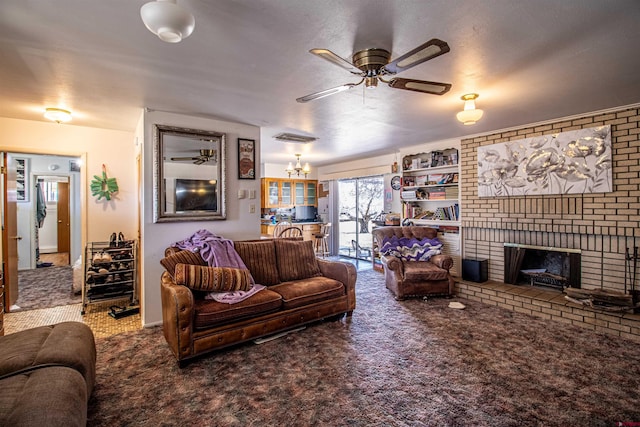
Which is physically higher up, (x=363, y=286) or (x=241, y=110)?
(x=241, y=110)

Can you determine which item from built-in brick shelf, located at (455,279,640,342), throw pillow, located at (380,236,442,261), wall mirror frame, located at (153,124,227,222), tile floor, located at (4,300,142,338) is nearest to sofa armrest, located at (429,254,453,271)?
throw pillow, located at (380,236,442,261)

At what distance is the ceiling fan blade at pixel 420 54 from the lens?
5.17ft

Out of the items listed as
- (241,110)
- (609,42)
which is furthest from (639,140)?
(241,110)

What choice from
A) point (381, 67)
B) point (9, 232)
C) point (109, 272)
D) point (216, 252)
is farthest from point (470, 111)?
point (9, 232)

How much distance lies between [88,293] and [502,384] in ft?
14.0

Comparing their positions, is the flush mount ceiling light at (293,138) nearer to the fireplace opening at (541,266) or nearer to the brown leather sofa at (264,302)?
the brown leather sofa at (264,302)

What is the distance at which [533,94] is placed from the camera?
2.87 meters

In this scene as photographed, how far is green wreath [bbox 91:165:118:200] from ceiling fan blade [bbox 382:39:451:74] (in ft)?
12.5

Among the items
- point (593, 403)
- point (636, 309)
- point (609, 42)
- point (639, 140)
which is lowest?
point (593, 403)

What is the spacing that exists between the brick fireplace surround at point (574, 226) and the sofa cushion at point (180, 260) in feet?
11.2

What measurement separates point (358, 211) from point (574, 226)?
414 cm

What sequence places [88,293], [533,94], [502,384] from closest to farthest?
1. [502,384]
2. [533,94]
3. [88,293]

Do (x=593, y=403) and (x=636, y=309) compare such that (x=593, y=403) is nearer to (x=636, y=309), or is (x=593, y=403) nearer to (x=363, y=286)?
(x=636, y=309)

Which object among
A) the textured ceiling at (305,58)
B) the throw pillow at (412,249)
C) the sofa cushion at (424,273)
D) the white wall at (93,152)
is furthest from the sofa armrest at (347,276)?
the white wall at (93,152)
